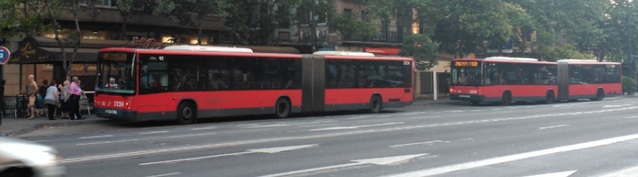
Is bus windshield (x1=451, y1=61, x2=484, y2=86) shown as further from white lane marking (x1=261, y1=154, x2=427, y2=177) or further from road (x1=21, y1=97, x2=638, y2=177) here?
white lane marking (x1=261, y1=154, x2=427, y2=177)

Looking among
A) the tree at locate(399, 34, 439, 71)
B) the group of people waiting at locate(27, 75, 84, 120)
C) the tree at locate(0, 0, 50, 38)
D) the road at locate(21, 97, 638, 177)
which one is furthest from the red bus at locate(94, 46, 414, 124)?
the tree at locate(399, 34, 439, 71)

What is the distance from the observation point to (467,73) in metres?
35.6

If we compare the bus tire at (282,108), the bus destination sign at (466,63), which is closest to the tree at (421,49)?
the bus destination sign at (466,63)

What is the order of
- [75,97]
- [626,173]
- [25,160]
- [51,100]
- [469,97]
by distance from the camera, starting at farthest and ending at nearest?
1. [469,97]
2. [75,97]
3. [51,100]
4. [626,173]
5. [25,160]

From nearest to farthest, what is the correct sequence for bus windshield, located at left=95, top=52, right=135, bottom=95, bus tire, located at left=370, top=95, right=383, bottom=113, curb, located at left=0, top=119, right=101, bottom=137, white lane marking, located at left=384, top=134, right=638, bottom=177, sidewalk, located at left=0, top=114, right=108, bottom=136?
white lane marking, located at left=384, top=134, right=638, bottom=177
curb, located at left=0, top=119, right=101, bottom=137
sidewalk, located at left=0, top=114, right=108, bottom=136
bus windshield, located at left=95, top=52, right=135, bottom=95
bus tire, located at left=370, top=95, right=383, bottom=113

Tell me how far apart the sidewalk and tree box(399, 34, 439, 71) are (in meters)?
19.2

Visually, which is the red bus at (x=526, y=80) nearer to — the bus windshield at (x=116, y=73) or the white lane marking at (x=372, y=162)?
the bus windshield at (x=116, y=73)

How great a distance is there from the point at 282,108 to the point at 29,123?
9.05 m

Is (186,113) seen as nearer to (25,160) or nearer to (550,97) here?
(25,160)

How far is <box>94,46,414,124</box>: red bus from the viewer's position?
20.7 m

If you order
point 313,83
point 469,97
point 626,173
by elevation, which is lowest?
point 626,173

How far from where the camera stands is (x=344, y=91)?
89.6ft

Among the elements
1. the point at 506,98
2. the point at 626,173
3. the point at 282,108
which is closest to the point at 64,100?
the point at 282,108

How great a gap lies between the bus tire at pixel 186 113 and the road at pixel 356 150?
1.70 metres
